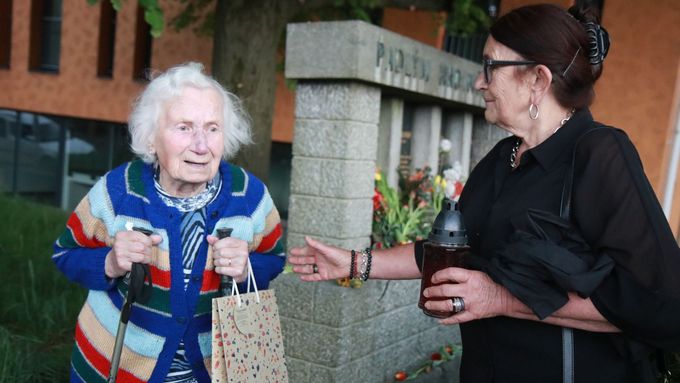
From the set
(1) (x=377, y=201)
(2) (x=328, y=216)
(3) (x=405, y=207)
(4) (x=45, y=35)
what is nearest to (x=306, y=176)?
(2) (x=328, y=216)

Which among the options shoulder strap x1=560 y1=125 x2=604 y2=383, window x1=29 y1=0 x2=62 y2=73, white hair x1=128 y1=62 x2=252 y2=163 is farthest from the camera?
window x1=29 y1=0 x2=62 y2=73

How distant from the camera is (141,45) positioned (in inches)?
465

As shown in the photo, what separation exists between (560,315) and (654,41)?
21.5 ft

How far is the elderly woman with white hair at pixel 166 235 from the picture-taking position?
1896mm

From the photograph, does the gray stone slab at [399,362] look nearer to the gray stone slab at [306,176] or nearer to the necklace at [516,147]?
the gray stone slab at [306,176]

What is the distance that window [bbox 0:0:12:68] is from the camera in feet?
43.8

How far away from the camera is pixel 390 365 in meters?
4.16

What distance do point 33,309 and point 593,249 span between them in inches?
158

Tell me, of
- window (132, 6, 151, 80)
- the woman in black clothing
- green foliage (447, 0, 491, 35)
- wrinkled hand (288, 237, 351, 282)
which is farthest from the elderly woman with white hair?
window (132, 6, 151, 80)

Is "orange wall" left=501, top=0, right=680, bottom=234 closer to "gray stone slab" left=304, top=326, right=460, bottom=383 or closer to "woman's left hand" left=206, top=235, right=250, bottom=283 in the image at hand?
"gray stone slab" left=304, top=326, right=460, bottom=383

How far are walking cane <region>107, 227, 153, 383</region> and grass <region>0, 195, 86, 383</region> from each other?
66.3 inches

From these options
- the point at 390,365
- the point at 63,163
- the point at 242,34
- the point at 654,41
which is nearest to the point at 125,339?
the point at 390,365

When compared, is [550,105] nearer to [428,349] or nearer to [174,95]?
[174,95]

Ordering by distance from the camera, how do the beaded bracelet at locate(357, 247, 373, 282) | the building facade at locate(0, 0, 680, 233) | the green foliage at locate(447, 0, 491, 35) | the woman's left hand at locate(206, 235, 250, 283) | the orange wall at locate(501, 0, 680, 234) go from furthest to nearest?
the building facade at locate(0, 0, 680, 233) < the orange wall at locate(501, 0, 680, 234) < the green foliage at locate(447, 0, 491, 35) < the beaded bracelet at locate(357, 247, 373, 282) < the woman's left hand at locate(206, 235, 250, 283)
